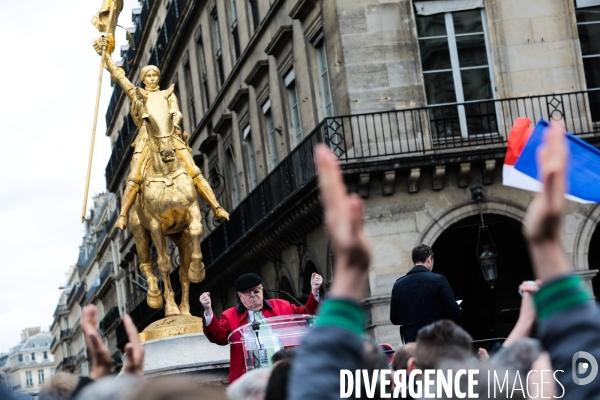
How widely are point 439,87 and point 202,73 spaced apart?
15889mm

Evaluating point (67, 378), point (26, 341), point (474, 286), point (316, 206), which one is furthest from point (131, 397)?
point (26, 341)

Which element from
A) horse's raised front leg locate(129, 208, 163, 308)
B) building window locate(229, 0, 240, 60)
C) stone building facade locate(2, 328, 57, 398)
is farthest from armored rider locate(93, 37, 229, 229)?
stone building facade locate(2, 328, 57, 398)

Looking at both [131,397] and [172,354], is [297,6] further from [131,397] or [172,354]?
[131,397]

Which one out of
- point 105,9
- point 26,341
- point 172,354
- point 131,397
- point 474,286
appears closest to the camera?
point 131,397

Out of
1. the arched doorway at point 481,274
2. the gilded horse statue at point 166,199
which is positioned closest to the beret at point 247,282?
the gilded horse statue at point 166,199

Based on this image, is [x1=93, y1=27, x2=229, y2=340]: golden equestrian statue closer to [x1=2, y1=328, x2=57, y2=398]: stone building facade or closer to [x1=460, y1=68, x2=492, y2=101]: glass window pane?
[x1=460, y1=68, x2=492, y2=101]: glass window pane

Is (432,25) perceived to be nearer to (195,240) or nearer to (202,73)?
(195,240)

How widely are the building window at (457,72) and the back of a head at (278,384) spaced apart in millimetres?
16183

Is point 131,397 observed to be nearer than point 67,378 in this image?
Yes

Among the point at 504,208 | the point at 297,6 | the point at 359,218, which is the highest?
the point at 297,6

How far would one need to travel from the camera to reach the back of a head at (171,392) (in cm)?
233

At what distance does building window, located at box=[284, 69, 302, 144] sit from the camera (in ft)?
79.9

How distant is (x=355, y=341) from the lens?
2.68 m

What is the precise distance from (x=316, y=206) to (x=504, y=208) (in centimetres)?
359
